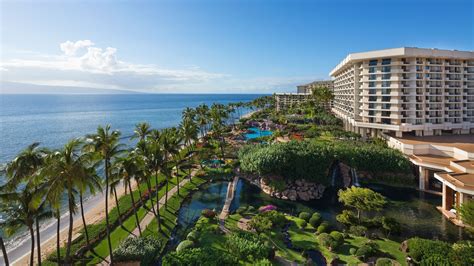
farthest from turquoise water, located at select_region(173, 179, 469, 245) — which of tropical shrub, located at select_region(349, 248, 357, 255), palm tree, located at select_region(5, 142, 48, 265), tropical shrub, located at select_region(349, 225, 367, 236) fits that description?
palm tree, located at select_region(5, 142, 48, 265)

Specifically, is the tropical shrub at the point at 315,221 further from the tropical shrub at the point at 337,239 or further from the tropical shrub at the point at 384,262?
the tropical shrub at the point at 384,262

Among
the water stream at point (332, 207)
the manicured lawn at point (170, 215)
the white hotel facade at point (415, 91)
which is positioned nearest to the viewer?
the manicured lawn at point (170, 215)

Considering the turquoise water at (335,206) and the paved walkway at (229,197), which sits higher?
the paved walkway at (229,197)

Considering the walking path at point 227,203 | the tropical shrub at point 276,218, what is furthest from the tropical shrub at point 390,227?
the walking path at point 227,203

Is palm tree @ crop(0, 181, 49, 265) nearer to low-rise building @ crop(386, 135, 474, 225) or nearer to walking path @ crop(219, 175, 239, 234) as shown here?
walking path @ crop(219, 175, 239, 234)

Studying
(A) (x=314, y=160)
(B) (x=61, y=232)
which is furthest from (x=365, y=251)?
(B) (x=61, y=232)

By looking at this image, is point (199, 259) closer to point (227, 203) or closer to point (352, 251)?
point (352, 251)

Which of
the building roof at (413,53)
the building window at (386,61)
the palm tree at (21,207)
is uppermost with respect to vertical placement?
the building roof at (413,53)
